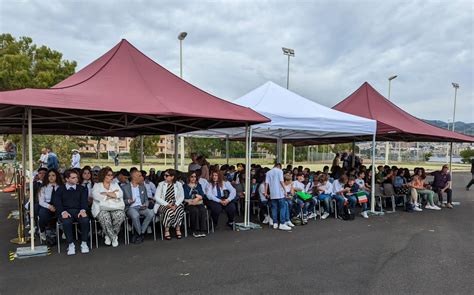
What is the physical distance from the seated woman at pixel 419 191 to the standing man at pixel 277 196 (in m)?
4.73

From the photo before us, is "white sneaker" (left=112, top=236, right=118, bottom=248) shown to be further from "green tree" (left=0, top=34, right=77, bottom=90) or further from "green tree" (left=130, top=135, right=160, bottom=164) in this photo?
"green tree" (left=130, top=135, right=160, bottom=164)

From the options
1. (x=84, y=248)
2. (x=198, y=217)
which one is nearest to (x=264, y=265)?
(x=198, y=217)

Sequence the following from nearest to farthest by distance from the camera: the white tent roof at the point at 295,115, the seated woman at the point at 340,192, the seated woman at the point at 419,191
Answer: the white tent roof at the point at 295,115, the seated woman at the point at 340,192, the seated woman at the point at 419,191

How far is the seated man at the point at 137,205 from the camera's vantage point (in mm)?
5832

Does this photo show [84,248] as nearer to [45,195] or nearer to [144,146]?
[45,195]

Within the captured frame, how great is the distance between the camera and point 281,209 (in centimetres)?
720

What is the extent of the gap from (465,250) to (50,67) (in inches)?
688

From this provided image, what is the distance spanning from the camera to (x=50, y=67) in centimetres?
1641

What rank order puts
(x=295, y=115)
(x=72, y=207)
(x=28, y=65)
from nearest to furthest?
(x=72, y=207) < (x=295, y=115) < (x=28, y=65)

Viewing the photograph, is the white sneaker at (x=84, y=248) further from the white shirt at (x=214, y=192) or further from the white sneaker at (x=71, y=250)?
the white shirt at (x=214, y=192)

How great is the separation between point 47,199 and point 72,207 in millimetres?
587

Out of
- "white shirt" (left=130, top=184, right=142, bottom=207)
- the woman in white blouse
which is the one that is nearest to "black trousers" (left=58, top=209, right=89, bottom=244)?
"white shirt" (left=130, top=184, right=142, bottom=207)

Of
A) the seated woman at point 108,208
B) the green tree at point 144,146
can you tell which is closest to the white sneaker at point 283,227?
the seated woman at point 108,208

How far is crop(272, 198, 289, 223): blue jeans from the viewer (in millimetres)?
7164
